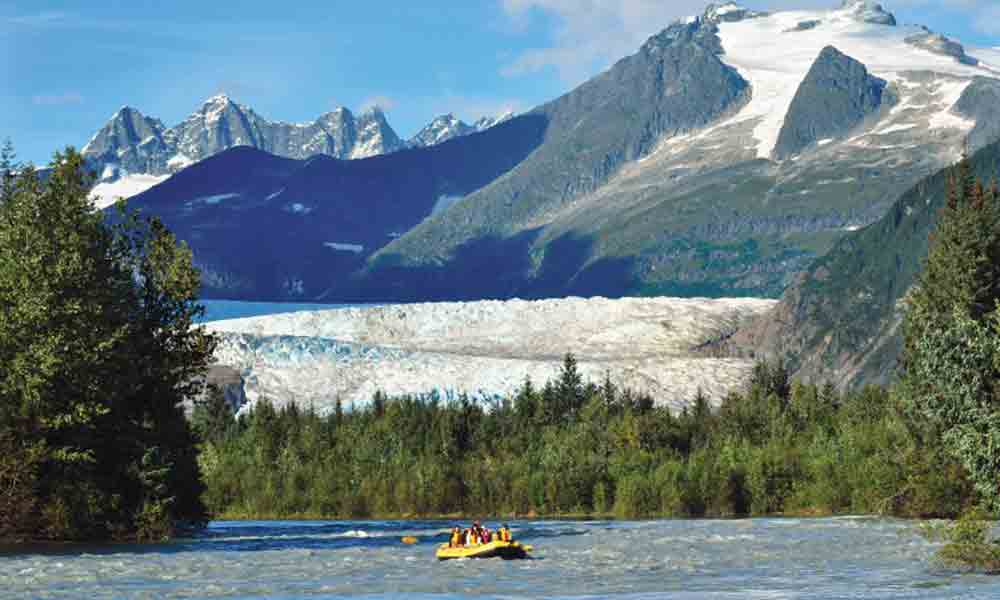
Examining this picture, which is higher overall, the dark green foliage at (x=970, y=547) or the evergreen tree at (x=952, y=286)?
the evergreen tree at (x=952, y=286)

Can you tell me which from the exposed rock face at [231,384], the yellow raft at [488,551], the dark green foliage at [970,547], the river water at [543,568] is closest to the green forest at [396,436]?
the dark green foliage at [970,547]

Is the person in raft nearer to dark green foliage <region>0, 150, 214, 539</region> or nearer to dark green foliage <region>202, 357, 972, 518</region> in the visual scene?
dark green foliage <region>0, 150, 214, 539</region>

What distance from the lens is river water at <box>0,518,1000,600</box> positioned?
54.2 meters

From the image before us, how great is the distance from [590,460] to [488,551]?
50043 millimetres

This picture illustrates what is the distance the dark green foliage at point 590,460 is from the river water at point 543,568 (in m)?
14.2

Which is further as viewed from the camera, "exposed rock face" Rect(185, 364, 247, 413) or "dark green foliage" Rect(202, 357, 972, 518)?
"exposed rock face" Rect(185, 364, 247, 413)

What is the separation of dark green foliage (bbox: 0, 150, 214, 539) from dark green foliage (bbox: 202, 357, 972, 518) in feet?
119

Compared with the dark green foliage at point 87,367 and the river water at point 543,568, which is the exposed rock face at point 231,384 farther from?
the dark green foliage at point 87,367

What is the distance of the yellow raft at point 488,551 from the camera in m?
68.8

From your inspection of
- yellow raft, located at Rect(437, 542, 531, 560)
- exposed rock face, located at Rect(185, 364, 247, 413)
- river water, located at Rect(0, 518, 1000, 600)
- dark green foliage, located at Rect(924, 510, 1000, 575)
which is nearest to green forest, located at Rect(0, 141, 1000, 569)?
dark green foliage, located at Rect(924, 510, 1000, 575)

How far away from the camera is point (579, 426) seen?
133500 mm

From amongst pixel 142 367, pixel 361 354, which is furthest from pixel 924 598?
pixel 361 354

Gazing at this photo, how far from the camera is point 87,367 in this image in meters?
67.9

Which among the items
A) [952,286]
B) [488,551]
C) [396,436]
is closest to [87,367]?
[488,551]
